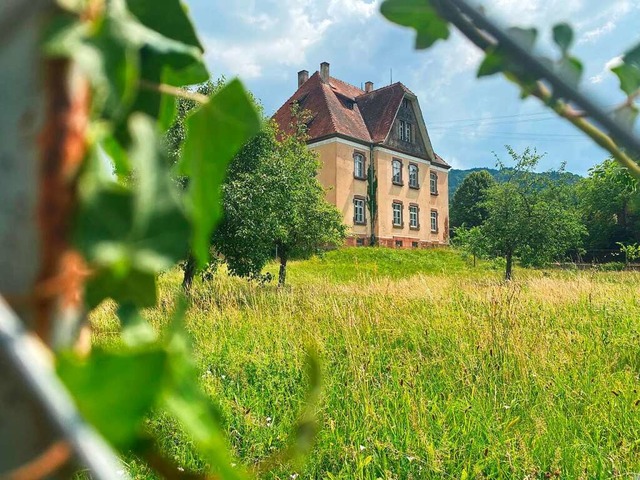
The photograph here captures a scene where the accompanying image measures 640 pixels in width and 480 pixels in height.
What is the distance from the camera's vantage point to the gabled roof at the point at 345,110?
19.6 meters

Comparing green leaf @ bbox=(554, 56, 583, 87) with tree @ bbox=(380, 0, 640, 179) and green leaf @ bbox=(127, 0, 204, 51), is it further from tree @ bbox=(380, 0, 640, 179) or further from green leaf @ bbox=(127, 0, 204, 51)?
green leaf @ bbox=(127, 0, 204, 51)

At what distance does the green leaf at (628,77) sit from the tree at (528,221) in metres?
14.3

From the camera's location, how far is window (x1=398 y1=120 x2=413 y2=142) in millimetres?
21453

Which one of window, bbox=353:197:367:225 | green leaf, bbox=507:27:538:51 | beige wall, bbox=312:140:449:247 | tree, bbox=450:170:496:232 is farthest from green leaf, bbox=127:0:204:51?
tree, bbox=450:170:496:232

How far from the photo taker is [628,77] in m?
0.31

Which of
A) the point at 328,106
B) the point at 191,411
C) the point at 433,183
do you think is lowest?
the point at 191,411

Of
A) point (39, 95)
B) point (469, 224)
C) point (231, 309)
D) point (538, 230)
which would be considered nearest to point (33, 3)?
point (39, 95)

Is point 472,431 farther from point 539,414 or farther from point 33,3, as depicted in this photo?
point 33,3

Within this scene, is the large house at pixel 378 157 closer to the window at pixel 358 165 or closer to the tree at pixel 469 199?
the window at pixel 358 165

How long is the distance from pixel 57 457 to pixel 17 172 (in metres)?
0.08

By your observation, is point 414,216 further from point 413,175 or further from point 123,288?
point 123,288

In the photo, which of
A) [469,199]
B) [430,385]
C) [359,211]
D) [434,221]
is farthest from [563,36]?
[469,199]

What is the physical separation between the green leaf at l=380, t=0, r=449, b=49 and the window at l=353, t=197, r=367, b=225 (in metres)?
19.4

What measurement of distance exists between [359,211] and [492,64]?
19.7 metres
